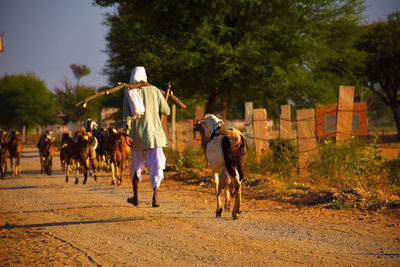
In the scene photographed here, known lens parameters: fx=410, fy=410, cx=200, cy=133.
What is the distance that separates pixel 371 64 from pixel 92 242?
36.4 m

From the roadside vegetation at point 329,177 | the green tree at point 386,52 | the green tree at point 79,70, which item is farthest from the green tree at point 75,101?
the green tree at point 79,70

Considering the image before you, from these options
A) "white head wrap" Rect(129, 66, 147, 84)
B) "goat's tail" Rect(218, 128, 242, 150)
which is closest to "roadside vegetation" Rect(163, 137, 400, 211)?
"goat's tail" Rect(218, 128, 242, 150)

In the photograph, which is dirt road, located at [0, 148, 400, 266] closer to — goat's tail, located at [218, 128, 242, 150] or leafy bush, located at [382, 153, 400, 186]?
goat's tail, located at [218, 128, 242, 150]

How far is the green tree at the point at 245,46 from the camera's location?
58.4 feet

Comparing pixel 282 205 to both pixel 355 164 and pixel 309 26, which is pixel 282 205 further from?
pixel 309 26

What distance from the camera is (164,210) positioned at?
25.8ft

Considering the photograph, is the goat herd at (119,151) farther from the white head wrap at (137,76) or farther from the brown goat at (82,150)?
the white head wrap at (137,76)

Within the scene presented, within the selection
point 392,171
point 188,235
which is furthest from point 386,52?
point 188,235

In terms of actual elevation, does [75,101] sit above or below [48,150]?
above

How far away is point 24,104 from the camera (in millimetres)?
53875

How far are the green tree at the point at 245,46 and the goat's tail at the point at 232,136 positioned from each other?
436 inches

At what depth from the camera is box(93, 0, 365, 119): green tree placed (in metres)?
17.8

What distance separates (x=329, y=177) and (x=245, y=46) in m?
9.47

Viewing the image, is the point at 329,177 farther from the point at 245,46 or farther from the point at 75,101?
the point at 75,101
